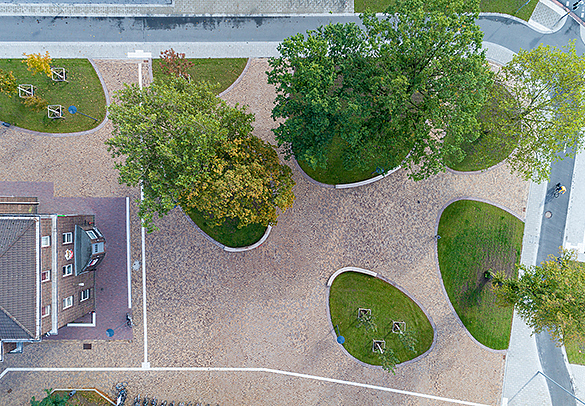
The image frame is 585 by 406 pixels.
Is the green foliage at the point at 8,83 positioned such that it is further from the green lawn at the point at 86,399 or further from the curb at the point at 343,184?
the green lawn at the point at 86,399

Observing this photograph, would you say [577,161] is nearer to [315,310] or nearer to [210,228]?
[315,310]

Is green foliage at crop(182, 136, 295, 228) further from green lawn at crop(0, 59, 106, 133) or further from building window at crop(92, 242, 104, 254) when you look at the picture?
green lawn at crop(0, 59, 106, 133)

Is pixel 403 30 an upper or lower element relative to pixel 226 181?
upper

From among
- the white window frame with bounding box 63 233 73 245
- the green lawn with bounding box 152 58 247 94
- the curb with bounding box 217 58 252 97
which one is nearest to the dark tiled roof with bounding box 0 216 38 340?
the white window frame with bounding box 63 233 73 245

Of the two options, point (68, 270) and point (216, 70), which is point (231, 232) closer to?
point (68, 270)

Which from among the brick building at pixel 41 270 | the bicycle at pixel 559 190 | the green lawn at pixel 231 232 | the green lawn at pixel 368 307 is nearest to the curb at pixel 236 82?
the green lawn at pixel 231 232

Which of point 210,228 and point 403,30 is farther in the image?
point 210,228

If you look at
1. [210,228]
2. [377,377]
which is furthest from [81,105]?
[377,377]
